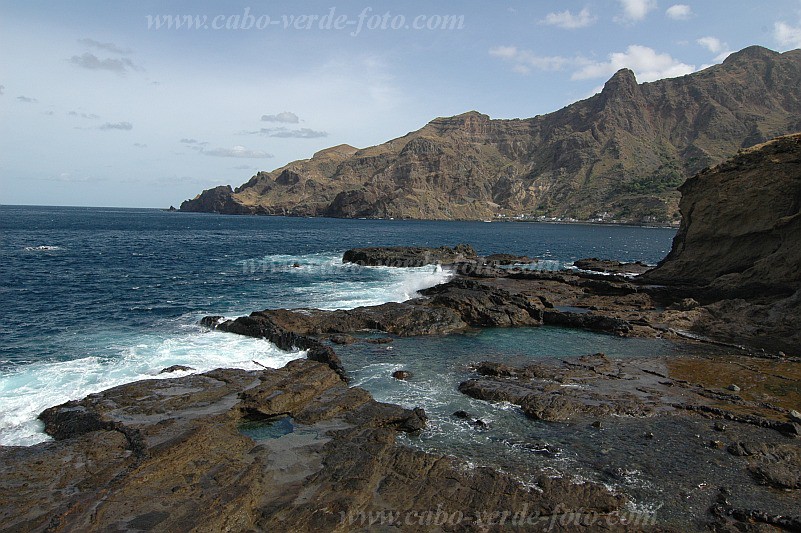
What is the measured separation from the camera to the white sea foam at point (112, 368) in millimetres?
18469

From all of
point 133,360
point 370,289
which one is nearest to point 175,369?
point 133,360

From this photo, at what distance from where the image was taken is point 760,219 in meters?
42.8

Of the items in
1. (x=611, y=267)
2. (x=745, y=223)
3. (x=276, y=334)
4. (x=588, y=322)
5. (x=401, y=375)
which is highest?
(x=745, y=223)

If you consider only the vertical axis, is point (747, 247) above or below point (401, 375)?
above

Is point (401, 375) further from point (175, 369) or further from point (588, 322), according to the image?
point (588, 322)

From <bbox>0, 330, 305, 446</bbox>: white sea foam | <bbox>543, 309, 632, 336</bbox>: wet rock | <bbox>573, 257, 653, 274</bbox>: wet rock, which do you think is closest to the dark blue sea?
<bbox>0, 330, 305, 446</bbox>: white sea foam

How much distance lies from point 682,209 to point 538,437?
151ft

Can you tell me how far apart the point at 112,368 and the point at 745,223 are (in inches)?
2067

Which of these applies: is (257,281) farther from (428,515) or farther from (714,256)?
(714,256)

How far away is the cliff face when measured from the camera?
124ft

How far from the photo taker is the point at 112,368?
24109mm

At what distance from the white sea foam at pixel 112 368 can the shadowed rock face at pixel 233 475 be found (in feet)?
4.86

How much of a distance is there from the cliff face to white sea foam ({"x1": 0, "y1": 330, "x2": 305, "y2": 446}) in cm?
3827

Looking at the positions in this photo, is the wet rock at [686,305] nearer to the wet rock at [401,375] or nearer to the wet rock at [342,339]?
the wet rock at [401,375]
